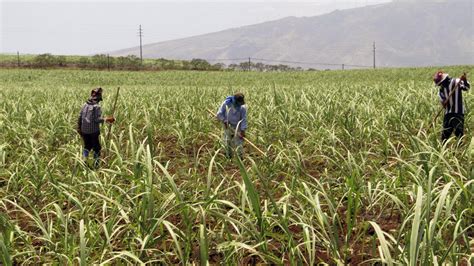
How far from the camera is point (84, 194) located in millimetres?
3990

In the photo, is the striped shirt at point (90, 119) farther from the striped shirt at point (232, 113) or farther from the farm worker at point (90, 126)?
the striped shirt at point (232, 113)

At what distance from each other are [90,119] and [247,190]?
13.6 ft

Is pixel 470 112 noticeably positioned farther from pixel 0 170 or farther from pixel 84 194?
pixel 0 170

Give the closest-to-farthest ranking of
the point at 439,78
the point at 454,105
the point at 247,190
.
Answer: the point at 247,190
the point at 454,105
the point at 439,78

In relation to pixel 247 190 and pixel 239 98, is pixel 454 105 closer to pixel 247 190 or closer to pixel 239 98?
pixel 239 98

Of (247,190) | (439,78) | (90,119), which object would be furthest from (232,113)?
(247,190)

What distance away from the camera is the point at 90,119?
6.12 metres

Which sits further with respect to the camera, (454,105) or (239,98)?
(454,105)

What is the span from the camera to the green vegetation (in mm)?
2602

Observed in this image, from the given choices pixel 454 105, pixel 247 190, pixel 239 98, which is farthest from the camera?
pixel 454 105

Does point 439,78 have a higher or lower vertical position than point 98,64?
lower

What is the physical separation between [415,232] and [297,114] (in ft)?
18.6


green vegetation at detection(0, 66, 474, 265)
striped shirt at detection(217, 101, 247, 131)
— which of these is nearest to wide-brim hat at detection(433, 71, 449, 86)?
green vegetation at detection(0, 66, 474, 265)

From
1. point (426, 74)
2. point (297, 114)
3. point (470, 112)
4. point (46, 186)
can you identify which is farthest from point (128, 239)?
point (426, 74)
